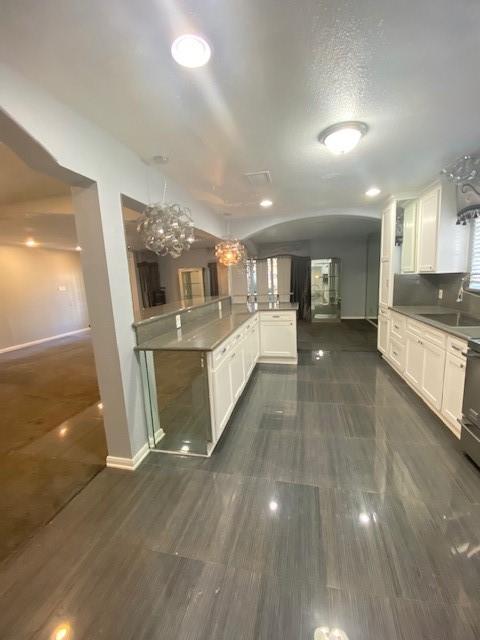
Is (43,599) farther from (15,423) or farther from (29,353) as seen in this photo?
(29,353)

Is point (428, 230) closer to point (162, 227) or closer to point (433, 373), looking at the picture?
point (433, 373)

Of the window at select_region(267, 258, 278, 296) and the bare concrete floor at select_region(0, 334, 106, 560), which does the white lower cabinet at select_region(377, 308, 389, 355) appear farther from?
the bare concrete floor at select_region(0, 334, 106, 560)

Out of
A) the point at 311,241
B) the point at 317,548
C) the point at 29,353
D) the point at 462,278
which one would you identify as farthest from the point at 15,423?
the point at 311,241

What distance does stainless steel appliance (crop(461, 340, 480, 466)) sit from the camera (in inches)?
76.0

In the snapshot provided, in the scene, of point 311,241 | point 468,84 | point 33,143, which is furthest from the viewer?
point 311,241

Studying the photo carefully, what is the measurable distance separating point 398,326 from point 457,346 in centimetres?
145

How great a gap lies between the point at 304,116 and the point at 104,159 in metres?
1.40

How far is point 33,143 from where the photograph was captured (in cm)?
137

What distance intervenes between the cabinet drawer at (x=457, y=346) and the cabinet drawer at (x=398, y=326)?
1074 millimetres

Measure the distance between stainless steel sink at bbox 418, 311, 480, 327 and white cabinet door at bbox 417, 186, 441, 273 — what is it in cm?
59

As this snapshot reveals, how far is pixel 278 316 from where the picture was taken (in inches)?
160

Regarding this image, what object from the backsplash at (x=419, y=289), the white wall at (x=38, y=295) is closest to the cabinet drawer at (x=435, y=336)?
the backsplash at (x=419, y=289)

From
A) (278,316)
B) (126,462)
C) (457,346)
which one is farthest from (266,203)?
(126,462)

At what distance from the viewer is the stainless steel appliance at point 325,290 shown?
26.1 feet
